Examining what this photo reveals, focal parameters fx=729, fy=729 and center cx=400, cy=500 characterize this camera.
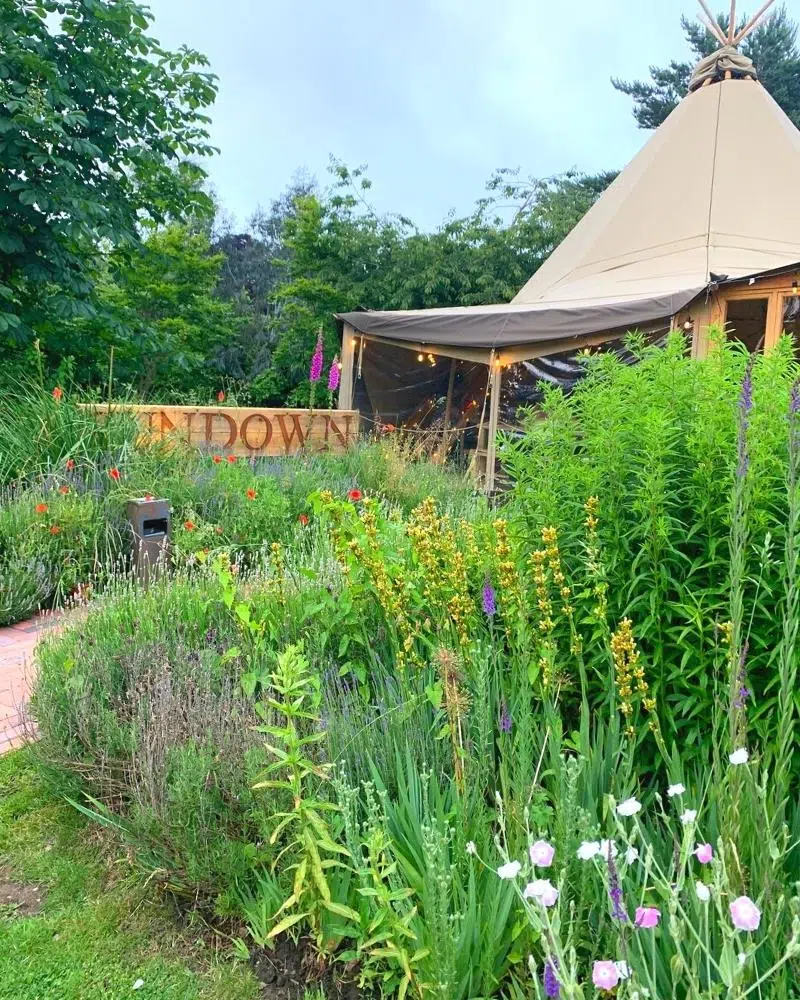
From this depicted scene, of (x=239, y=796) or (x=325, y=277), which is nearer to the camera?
(x=239, y=796)

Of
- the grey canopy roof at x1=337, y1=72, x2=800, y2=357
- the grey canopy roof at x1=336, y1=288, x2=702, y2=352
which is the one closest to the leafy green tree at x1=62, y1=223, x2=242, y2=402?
the grey canopy roof at x1=336, y1=288, x2=702, y2=352

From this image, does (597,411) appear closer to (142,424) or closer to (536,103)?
(142,424)

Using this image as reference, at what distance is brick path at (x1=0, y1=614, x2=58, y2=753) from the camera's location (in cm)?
270

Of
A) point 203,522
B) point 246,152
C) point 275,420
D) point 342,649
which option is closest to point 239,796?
point 342,649

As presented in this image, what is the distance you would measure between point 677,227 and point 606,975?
33.6ft

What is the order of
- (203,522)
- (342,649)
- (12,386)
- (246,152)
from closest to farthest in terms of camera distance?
(342,649), (203,522), (12,386), (246,152)

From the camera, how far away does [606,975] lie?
878 mm

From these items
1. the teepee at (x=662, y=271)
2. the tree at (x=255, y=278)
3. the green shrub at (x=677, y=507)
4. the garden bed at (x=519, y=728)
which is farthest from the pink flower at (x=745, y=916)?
the tree at (x=255, y=278)

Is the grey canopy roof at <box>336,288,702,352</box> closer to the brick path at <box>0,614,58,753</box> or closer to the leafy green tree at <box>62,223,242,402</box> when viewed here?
the leafy green tree at <box>62,223,242,402</box>

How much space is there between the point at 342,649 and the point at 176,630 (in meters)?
0.77

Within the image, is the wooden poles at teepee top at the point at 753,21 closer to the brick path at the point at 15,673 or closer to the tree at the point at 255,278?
the tree at the point at 255,278

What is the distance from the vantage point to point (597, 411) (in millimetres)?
2094

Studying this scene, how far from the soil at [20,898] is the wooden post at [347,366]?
9034 millimetres

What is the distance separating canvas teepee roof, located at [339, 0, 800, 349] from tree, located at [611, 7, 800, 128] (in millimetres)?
10030
